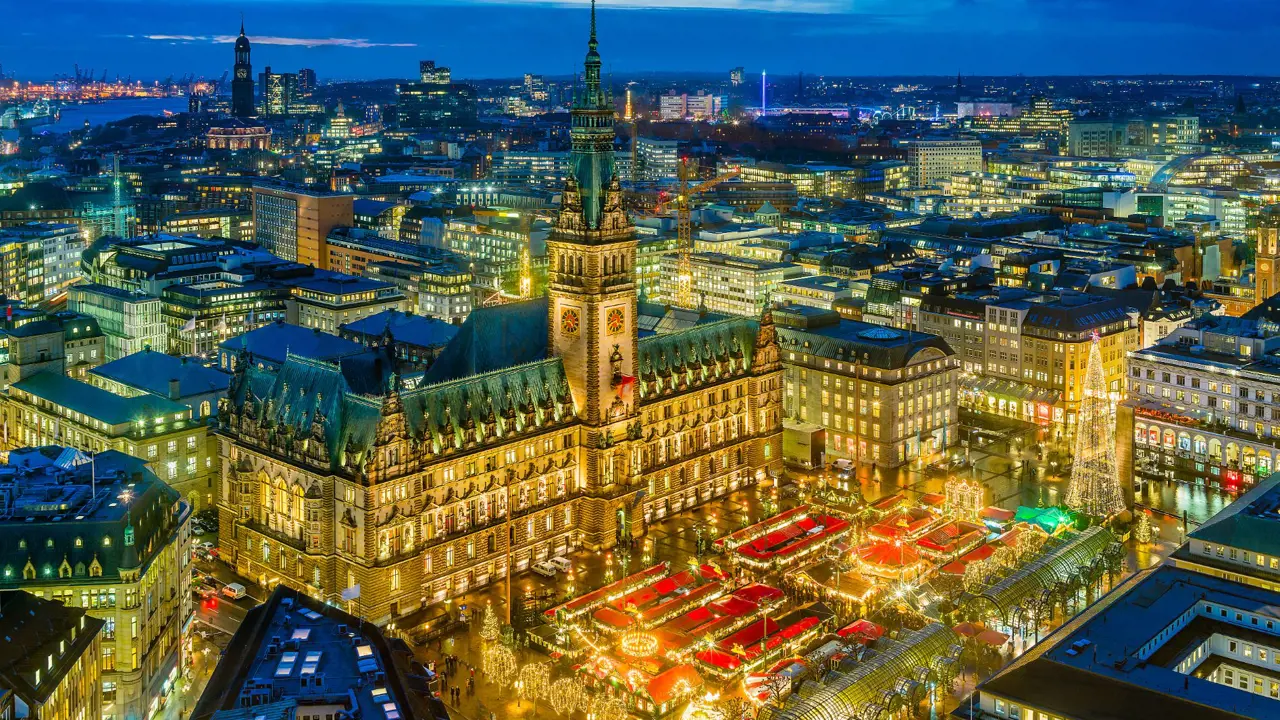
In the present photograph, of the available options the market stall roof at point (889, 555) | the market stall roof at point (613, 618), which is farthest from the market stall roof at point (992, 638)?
the market stall roof at point (613, 618)

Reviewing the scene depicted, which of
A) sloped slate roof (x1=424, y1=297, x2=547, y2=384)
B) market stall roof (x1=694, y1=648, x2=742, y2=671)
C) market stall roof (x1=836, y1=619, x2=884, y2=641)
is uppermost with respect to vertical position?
→ sloped slate roof (x1=424, y1=297, x2=547, y2=384)

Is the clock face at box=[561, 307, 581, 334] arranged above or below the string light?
above

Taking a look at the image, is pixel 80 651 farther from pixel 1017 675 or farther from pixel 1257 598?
pixel 1257 598

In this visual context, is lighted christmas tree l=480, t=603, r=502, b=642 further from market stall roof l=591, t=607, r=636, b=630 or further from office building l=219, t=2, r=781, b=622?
office building l=219, t=2, r=781, b=622

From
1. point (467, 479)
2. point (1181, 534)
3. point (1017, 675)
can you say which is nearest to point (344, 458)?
point (467, 479)

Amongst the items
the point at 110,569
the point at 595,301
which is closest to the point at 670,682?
the point at 110,569

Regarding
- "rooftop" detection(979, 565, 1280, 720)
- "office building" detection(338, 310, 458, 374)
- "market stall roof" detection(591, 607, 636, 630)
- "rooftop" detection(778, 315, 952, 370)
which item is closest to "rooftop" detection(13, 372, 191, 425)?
"office building" detection(338, 310, 458, 374)

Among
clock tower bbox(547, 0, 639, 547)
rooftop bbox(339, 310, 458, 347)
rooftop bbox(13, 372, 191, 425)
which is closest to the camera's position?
clock tower bbox(547, 0, 639, 547)
